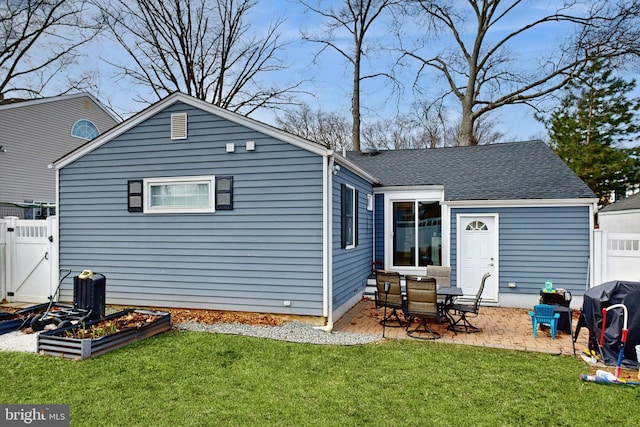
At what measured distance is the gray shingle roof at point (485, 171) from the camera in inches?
355

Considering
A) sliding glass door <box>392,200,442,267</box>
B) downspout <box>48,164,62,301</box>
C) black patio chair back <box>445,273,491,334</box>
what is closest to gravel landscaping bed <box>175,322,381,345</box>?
black patio chair back <box>445,273,491,334</box>

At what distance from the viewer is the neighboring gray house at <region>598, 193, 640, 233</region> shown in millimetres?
15669

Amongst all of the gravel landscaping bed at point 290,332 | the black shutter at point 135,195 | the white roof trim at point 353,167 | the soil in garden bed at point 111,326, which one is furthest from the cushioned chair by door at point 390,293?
the black shutter at point 135,195

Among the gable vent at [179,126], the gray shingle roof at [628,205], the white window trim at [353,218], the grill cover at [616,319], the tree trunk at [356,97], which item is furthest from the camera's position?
the tree trunk at [356,97]

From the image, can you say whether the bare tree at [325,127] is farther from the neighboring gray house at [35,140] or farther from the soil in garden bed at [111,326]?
the soil in garden bed at [111,326]

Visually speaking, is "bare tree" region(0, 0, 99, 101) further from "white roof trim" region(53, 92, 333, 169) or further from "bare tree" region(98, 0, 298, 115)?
"white roof trim" region(53, 92, 333, 169)

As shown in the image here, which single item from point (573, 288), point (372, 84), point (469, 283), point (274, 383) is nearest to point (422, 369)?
point (274, 383)

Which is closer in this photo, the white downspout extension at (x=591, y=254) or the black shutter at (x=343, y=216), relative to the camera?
the black shutter at (x=343, y=216)

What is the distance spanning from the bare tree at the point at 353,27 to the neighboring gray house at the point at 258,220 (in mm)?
11859

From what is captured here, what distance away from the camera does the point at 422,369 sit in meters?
4.83

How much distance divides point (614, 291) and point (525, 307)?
4141 mm

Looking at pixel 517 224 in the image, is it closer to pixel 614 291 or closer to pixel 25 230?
pixel 614 291
